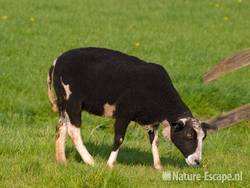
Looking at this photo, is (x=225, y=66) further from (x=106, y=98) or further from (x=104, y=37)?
(x=104, y=37)

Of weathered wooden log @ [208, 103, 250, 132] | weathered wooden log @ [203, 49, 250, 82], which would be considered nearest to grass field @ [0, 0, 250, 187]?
weathered wooden log @ [208, 103, 250, 132]

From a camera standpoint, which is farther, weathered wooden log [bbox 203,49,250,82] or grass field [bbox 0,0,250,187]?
grass field [bbox 0,0,250,187]

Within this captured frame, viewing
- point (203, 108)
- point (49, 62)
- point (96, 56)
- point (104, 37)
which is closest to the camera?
point (96, 56)

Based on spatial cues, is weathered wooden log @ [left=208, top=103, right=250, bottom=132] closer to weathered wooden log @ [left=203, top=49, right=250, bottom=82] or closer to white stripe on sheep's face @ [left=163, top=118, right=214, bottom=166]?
weathered wooden log @ [left=203, top=49, right=250, bottom=82]

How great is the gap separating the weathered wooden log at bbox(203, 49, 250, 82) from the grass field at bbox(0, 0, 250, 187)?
47.7 inches

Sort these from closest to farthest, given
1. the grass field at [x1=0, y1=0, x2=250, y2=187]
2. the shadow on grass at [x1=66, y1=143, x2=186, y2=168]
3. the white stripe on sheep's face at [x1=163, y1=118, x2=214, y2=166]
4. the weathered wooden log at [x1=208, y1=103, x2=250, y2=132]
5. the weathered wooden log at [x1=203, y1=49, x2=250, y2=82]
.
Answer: the weathered wooden log at [x1=203, y1=49, x2=250, y2=82] < the weathered wooden log at [x1=208, y1=103, x2=250, y2=132] < the grass field at [x1=0, y1=0, x2=250, y2=187] < the white stripe on sheep's face at [x1=163, y1=118, x2=214, y2=166] < the shadow on grass at [x1=66, y1=143, x2=186, y2=168]

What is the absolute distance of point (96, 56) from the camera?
8953 mm

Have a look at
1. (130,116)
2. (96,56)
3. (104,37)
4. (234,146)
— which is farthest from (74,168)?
(104,37)

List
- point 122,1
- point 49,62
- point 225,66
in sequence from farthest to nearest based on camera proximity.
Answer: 1. point 122,1
2. point 49,62
3. point 225,66

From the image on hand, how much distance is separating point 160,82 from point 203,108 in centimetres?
511

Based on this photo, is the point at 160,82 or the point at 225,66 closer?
the point at 225,66

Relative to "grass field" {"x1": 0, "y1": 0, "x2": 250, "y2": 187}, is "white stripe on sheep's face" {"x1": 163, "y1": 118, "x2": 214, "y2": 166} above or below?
above

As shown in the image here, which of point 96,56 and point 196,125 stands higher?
point 96,56

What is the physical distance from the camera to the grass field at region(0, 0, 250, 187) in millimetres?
7605
